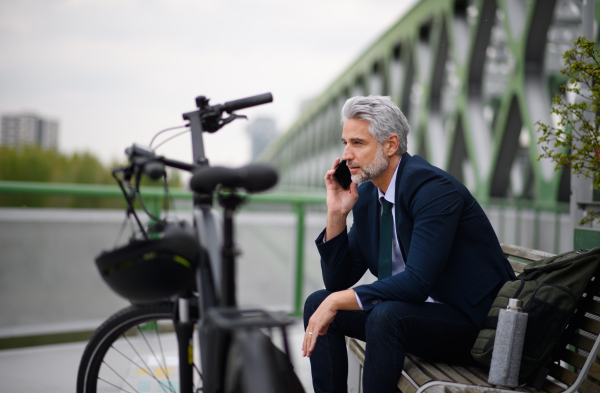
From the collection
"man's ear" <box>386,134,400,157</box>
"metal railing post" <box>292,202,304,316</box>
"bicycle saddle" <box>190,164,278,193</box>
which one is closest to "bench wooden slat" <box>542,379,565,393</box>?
"man's ear" <box>386,134,400,157</box>

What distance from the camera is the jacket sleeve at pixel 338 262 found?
6.89 feet

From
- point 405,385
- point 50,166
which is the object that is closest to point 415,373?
point 405,385

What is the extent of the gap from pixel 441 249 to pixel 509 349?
1.25 ft

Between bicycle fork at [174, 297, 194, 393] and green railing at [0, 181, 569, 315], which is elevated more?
green railing at [0, 181, 569, 315]

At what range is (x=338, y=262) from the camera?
211 centimetres

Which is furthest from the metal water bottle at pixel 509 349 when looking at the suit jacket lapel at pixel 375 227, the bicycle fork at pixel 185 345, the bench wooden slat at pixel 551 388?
the bicycle fork at pixel 185 345

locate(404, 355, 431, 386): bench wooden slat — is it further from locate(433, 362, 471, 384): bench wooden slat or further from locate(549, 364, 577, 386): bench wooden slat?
locate(549, 364, 577, 386): bench wooden slat

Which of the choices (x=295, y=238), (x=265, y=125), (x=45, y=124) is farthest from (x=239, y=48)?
(x=265, y=125)

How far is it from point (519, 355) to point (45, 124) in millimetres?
14947

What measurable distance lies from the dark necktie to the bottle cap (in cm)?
51

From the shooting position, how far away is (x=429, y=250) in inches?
66.4

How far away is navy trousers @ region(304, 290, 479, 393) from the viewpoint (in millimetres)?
1637

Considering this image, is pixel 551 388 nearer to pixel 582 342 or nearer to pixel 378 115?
pixel 582 342

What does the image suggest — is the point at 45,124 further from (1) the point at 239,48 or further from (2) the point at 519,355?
(2) the point at 519,355
